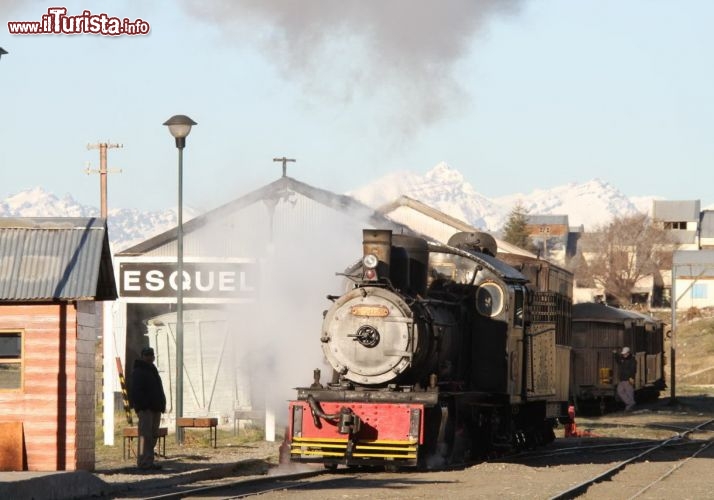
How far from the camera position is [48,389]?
63.2ft

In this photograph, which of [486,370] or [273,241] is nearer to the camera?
[486,370]

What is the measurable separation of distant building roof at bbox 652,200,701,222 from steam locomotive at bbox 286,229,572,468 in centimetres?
13295

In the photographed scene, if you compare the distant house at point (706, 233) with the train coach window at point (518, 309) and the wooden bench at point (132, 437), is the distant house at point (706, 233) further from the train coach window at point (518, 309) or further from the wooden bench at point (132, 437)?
the wooden bench at point (132, 437)

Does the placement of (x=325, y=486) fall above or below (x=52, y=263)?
below

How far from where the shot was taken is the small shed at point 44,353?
62.8 ft

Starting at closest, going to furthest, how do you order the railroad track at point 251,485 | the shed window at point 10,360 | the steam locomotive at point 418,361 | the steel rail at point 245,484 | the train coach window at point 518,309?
the steel rail at point 245,484 < the railroad track at point 251,485 < the shed window at point 10,360 < the steam locomotive at point 418,361 < the train coach window at point 518,309

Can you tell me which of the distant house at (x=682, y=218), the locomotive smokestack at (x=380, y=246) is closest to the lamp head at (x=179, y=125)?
the locomotive smokestack at (x=380, y=246)

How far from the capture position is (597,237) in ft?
438

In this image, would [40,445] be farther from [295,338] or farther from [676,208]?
[676,208]

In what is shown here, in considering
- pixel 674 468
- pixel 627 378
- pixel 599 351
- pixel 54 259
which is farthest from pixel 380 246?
pixel 627 378

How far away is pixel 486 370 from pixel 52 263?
276 inches

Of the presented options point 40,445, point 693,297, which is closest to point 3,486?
point 40,445

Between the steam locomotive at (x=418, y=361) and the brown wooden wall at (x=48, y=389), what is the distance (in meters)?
3.10

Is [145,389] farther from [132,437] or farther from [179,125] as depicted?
[179,125]
